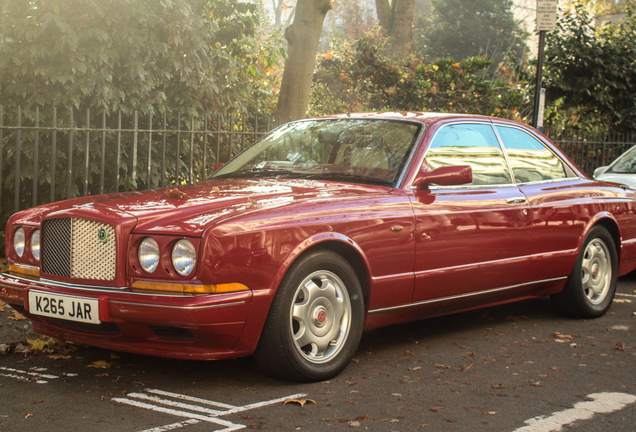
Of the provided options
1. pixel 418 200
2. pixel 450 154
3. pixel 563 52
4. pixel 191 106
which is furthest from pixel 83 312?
pixel 563 52

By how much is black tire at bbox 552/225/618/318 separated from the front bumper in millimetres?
3308

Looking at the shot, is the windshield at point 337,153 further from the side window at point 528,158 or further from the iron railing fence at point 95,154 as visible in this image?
the iron railing fence at point 95,154

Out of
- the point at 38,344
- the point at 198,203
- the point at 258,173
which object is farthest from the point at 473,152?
the point at 38,344

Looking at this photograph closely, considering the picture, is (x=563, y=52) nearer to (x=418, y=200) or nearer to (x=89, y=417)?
(x=418, y=200)

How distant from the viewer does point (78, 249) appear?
14.1 feet

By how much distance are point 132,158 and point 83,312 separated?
4567 millimetres

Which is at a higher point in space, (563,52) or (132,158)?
(563,52)

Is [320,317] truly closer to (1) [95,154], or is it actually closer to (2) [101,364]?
(2) [101,364]

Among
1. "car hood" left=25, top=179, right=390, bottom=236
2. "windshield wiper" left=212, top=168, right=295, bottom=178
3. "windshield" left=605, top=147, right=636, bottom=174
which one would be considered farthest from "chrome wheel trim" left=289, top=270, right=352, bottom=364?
"windshield" left=605, top=147, right=636, bottom=174

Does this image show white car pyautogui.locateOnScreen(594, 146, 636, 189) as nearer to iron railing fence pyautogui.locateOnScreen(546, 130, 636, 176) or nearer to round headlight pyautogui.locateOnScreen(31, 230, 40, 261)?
iron railing fence pyautogui.locateOnScreen(546, 130, 636, 176)

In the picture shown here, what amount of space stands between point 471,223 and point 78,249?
258cm

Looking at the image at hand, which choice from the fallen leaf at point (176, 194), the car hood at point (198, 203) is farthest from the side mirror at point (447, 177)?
the fallen leaf at point (176, 194)

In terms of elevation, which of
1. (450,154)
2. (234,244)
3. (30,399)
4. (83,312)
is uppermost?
(450,154)

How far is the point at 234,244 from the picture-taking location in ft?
13.3
